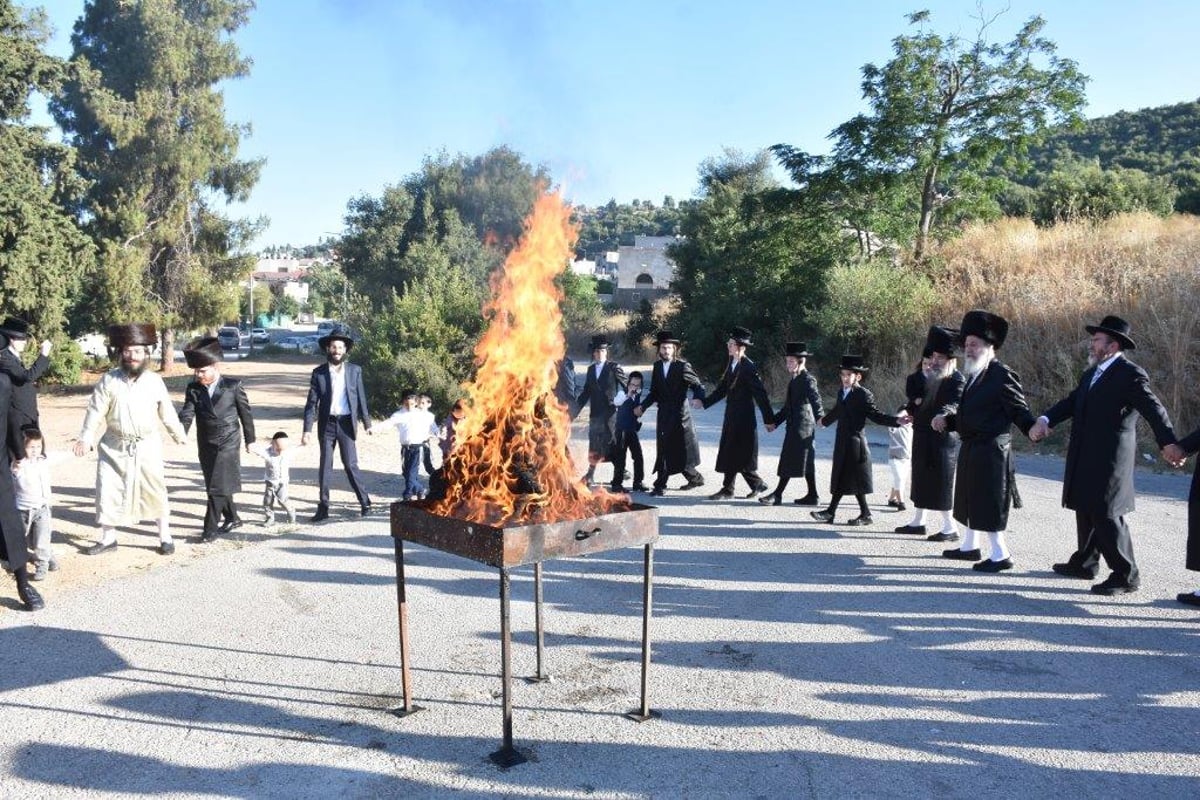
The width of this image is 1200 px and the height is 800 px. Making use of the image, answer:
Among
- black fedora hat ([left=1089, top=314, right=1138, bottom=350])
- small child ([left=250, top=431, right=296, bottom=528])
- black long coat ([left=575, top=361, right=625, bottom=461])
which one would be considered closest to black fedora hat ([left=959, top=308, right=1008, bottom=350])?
black fedora hat ([left=1089, top=314, right=1138, bottom=350])

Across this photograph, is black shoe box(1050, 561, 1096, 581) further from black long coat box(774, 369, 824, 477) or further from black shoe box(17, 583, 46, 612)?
black shoe box(17, 583, 46, 612)

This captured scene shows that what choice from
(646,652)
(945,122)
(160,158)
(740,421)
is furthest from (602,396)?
(160,158)

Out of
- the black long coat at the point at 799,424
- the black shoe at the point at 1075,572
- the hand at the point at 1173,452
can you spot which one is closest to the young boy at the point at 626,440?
the black long coat at the point at 799,424

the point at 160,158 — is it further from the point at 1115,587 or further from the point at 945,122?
the point at 1115,587

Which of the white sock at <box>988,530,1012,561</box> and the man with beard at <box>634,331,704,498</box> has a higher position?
the man with beard at <box>634,331,704,498</box>

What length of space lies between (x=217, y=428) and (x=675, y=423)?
17.2 feet

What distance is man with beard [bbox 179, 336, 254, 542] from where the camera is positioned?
26.4 feet

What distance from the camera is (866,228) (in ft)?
75.6

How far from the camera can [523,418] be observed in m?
4.26

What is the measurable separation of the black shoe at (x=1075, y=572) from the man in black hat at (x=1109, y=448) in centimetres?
29

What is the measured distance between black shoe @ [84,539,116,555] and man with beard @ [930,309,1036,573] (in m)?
7.56

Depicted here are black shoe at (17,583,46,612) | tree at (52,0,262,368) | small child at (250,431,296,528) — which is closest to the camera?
black shoe at (17,583,46,612)

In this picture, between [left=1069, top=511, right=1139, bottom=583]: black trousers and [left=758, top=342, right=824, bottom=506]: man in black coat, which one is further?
[left=758, top=342, right=824, bottom=506]: man in black coat

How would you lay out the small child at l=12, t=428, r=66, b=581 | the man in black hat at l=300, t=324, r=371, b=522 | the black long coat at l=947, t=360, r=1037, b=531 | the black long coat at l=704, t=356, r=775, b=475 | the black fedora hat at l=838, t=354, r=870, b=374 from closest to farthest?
the small child at l=12, t=428, r=66, b=581 < the black long coat at l=947, t=360, r=1037, b=531 < the man in black hat at l=300, t=324, r=371, b=522 < the black fedora hat at l=838, t=354, r=870, b=374 < the black long coat at l=704, t=356, r=775, b=475
